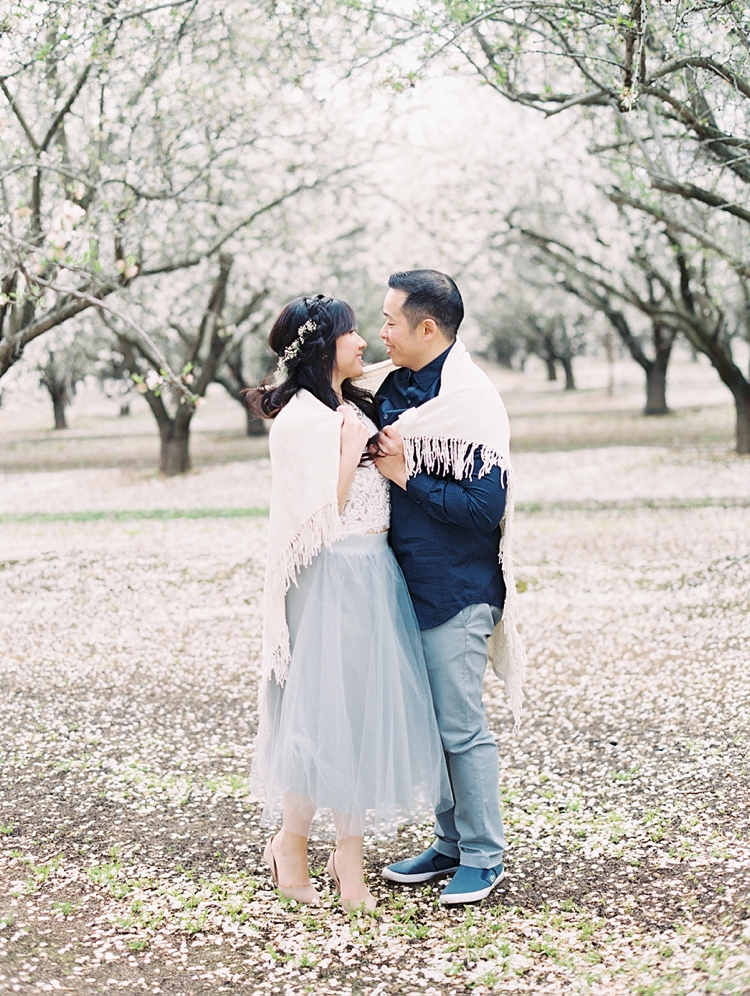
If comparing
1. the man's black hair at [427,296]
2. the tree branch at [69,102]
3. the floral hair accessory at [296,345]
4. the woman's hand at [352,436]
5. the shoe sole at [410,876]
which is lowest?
the shoe sole at [410,876]

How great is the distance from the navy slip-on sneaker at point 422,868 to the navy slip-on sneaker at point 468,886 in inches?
7.7

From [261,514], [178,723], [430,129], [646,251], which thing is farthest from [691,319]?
[178,723]

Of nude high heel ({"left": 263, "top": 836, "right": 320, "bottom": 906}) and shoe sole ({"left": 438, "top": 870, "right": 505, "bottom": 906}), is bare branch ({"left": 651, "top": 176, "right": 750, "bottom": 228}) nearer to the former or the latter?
shoe sole ({"left": 438, "top": 870, "right": 505, "bottom": 906})

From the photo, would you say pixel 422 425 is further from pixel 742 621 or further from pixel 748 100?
pixel 742 621

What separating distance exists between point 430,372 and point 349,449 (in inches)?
17.8

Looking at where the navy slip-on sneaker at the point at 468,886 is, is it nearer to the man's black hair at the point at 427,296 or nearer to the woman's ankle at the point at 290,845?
the woman's ankle at the point at 290,845

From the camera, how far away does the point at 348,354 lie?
3631 millimetres

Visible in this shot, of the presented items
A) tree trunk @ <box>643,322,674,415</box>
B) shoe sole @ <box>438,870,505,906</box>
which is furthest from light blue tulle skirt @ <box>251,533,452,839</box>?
tree trunk @ <box>643,322,674,415</box>

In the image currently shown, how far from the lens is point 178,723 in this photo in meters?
6.11

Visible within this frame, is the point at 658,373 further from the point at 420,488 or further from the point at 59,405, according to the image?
the point at 420,488

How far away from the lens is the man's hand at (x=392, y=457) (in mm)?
3582

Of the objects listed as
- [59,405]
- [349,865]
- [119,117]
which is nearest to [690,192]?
[349,865]

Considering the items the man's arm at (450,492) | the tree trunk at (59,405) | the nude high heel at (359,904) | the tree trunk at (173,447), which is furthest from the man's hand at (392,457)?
the tree trunk at (59,405)

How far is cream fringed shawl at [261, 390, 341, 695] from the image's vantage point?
11.5 ft
